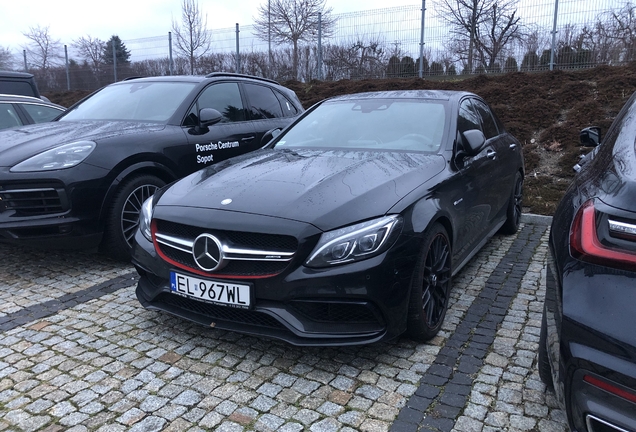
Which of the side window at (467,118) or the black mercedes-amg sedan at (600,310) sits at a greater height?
the side window at (467,118)

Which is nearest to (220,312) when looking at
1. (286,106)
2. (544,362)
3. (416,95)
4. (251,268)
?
(251,268)

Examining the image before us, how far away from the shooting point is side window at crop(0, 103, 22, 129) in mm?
6672

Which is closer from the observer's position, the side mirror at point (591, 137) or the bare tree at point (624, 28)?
the side mirror at point (591, 137)

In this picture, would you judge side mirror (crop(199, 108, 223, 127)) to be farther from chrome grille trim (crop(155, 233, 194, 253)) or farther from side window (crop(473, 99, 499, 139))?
side window (crop(473, 99, 499, 139))

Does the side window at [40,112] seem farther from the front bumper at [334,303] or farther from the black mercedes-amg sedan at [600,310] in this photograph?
the black mercedes-amg sedan at [600,310]

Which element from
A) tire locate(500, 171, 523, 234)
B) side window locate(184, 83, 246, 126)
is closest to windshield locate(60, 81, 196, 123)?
side window locate(184, 83, 246, 126)

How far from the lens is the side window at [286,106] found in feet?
22.2

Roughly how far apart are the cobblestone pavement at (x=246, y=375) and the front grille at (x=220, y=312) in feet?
0.91

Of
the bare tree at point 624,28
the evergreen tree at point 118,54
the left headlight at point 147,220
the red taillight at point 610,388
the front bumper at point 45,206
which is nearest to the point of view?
the red taillight at point 610,388

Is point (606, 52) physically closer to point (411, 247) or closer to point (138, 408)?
point (411, 247)

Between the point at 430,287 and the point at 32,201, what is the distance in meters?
3.20

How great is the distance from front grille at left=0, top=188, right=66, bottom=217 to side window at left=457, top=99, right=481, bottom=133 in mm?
3297

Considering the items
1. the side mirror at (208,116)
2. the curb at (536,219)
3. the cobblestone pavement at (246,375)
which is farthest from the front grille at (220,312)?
the curb at (536,219)

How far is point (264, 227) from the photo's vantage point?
Result: 2.77 meters
